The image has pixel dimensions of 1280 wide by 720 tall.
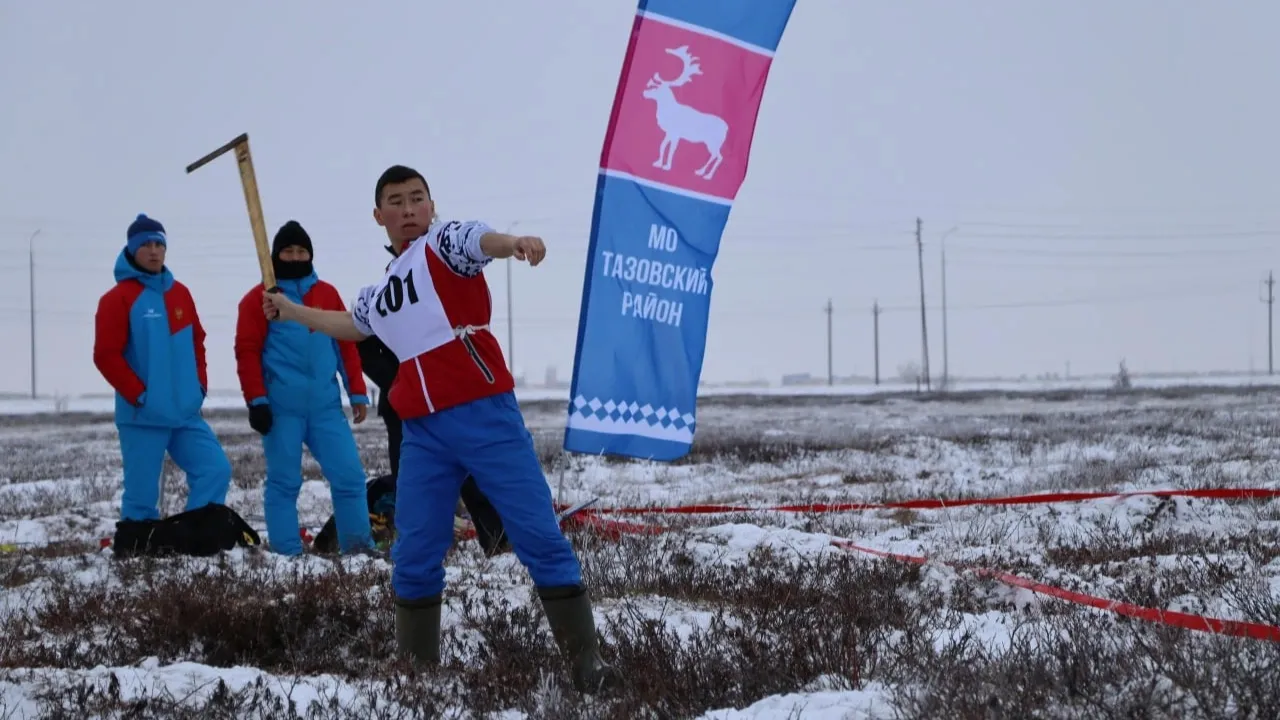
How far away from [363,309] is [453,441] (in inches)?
30.5

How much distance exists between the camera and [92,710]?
3381 millimetres

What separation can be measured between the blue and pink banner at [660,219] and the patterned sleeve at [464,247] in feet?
9.87

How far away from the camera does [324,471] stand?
7426 millimetres

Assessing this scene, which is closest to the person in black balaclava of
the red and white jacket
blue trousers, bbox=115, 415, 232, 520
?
blue trousers, bbox=115, 415, 232, 520

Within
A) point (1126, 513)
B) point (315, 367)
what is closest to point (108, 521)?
point (315, 367)

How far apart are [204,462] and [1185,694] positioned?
6.53 metres

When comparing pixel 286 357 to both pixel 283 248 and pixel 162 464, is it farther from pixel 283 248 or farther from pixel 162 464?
pixel 162 464

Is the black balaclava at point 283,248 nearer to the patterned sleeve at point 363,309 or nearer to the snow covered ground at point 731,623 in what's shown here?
the snow covered ground at point 731,623

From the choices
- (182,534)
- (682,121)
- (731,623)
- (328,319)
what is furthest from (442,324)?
(182,534)

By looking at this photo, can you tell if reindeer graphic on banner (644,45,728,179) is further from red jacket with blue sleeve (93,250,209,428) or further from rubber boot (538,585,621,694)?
rubber boot (538,585,621,694)

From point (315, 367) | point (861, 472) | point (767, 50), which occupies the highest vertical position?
point (767, 50)

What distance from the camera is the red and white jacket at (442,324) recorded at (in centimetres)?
398

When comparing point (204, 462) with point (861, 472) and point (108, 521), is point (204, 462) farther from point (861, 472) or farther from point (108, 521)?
point (861, 472)

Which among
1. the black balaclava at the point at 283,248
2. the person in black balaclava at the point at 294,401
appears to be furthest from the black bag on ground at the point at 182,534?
the black balaclava at the point at 283,248
